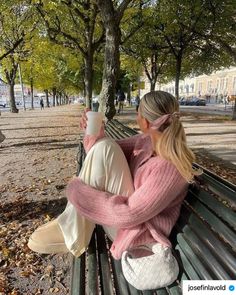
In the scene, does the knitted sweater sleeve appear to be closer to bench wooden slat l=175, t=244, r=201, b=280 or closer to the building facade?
bench wooden slat l=175, t=244, r=201, b=280

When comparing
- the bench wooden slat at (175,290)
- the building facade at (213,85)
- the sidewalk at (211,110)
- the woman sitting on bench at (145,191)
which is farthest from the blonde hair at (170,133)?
the building facade at (213,85)

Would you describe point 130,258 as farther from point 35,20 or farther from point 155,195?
point 35,20

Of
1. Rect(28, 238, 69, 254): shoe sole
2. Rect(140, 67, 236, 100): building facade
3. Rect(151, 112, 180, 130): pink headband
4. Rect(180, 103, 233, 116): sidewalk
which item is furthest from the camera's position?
Rect(140, 67, 236, 100): building facade

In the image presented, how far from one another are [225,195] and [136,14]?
19821mm

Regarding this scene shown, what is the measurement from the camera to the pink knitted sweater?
2115mm

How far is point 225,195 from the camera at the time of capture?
2.20 m

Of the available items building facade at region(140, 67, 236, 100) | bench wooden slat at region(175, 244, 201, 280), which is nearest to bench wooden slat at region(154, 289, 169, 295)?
bench wooden slat at region(175, 244, 201, 280)

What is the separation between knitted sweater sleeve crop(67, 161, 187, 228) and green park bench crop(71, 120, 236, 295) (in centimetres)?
19

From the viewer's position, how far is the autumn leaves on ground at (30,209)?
3561 millimetres

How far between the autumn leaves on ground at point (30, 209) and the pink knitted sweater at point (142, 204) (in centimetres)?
132

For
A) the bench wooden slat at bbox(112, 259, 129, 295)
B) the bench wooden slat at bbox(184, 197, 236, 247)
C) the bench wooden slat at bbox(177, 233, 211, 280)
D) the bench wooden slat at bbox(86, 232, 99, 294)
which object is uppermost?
the bench wooden slat at bbox(184, 197, 236, 247)

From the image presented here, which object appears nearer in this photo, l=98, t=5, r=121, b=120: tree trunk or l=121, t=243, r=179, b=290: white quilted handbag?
l=121, t=243, r=179, b=290: white quilted handbag

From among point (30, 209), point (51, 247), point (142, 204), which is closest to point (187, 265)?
point (142, 204)

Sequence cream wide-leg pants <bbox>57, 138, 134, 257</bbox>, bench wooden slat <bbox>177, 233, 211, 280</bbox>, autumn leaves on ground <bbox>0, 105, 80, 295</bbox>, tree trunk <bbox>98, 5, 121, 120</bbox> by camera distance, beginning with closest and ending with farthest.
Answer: bench wooden slat <bbox>177, 233, 211, 280</bbox>
cream wide-leg pants <bbox>57, 138, 134, 257</bbox>
autumn leaves on ground <bbox>0, 105, 80, 295</bbox>
tree trunk <bbox>98, 5, 121, 120</bbox>
